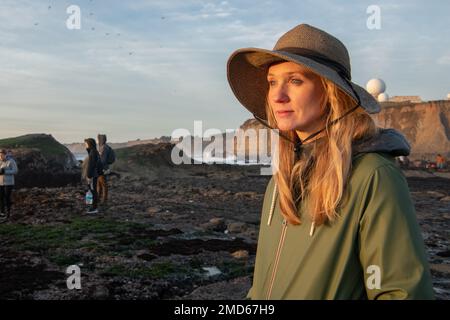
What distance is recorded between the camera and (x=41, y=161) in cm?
2806

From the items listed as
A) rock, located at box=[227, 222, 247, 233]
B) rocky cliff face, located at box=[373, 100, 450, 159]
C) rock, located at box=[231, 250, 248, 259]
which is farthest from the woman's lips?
rocky cliff face, located at box=[373, 100, 450, 159]

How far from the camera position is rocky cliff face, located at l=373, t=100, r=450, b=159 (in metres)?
68.4

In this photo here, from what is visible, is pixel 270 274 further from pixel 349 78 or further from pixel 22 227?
pixel 22 227

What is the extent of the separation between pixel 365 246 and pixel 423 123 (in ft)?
253

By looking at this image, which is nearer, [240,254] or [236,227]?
[240,254]

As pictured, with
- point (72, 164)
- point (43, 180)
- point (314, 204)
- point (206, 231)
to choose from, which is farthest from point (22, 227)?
point (72, 164)

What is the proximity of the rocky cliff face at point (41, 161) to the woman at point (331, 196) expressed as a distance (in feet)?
86.0

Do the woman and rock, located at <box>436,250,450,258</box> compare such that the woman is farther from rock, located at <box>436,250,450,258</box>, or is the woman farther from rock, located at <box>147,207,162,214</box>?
rock, located at <box>147,207,162,214</box>

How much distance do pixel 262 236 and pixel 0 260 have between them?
28.7 feet

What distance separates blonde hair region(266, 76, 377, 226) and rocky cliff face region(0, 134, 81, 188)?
26238 millimetres

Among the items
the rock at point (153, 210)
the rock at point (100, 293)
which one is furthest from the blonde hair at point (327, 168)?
the rock at point (153, 210)

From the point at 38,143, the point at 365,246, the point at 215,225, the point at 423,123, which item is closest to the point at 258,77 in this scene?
the point at 365,246

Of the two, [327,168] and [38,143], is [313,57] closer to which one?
[327,168]
